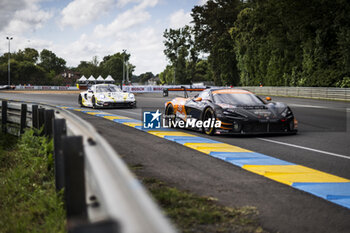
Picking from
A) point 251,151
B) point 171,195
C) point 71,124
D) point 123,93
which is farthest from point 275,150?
point 123,93

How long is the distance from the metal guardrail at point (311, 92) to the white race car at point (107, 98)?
16.8 metres

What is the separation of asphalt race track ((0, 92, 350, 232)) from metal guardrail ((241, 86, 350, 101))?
61.6ft

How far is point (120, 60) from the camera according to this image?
16062 cm

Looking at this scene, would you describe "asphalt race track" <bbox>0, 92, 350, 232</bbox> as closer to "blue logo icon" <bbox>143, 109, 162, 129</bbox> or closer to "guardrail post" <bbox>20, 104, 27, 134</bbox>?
"blue logo icon" <bbox>143, 109, 162, 129</bbox>

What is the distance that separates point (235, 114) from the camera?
10625mm

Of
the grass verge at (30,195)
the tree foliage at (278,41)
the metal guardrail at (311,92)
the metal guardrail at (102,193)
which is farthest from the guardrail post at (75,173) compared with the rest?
the tree foliage at (278,41)

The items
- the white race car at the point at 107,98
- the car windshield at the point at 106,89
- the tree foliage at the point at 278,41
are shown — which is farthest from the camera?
the tree foliage at the point at 278,41

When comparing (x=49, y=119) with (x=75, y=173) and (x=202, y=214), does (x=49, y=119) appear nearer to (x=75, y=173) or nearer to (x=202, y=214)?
(x=202, y=214)

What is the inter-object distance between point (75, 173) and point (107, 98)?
18663 mm

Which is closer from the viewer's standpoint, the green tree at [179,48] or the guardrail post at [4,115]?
the guardrail post at [4,115]

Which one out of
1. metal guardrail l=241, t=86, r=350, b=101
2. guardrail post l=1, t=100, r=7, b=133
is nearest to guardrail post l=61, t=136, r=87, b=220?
guardrail post l=1, t=100, r=7, b=133

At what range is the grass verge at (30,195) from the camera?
187 inches

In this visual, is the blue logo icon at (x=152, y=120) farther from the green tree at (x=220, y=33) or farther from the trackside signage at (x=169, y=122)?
the green tree at (x=220, y=33)

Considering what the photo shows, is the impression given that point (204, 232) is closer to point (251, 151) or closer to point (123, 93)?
point (251, 151)
